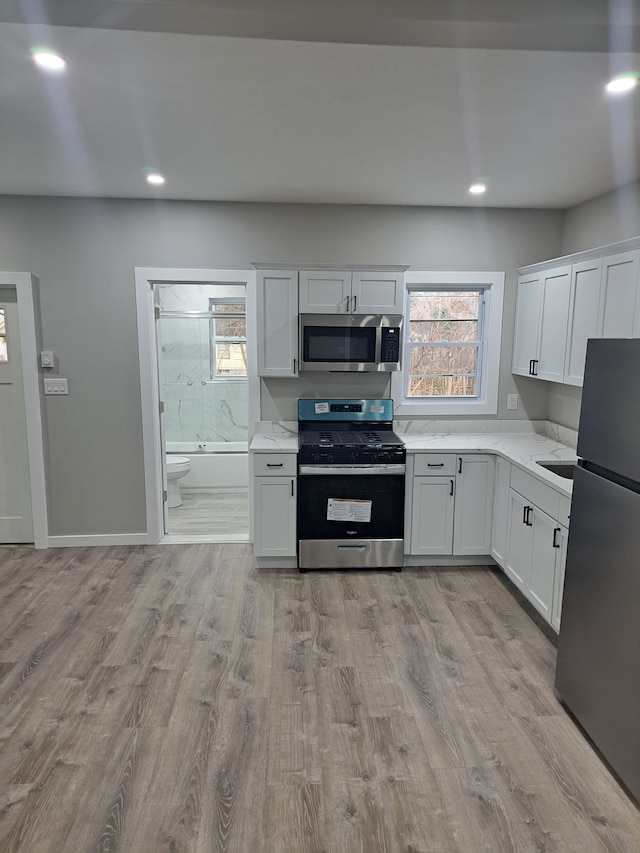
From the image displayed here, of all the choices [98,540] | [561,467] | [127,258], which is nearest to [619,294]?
[561,467]

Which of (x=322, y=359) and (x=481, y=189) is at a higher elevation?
(x=481, y=189)

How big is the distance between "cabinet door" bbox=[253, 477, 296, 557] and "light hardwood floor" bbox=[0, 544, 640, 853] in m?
0.28

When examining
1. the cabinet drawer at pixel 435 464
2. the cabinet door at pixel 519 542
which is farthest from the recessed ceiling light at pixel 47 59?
the cabinet door at pixel 519 542

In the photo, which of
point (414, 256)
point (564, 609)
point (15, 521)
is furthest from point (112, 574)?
point (414, 256)

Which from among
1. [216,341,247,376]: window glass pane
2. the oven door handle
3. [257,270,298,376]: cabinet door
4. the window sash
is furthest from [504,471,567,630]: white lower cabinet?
[216,341,247,376]: window glass pane

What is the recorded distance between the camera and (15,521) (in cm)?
405

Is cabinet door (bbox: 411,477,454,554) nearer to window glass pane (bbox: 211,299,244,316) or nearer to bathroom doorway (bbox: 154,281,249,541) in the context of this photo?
bathroom doorway (bbox: 154,281,249,541)

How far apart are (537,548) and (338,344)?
5.97ft

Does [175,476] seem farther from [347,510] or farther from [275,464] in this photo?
[347,510]

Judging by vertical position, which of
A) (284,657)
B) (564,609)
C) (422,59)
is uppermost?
(422,59)

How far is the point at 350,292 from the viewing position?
12.0ft

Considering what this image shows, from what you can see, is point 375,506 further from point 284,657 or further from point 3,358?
point 3,358

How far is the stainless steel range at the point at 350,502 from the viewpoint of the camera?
3.55 metres

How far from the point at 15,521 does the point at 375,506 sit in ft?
9.04
